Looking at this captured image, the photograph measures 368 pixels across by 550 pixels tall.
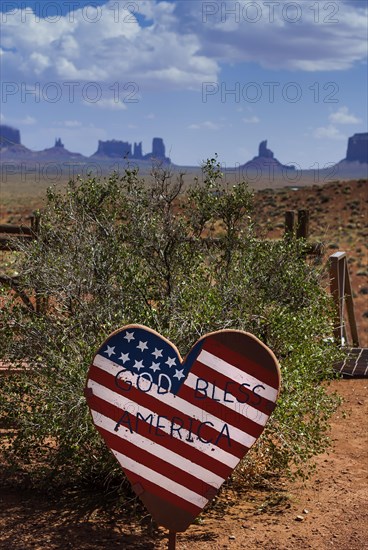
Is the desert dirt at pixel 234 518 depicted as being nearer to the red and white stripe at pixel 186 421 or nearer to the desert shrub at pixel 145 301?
the desert shrub at pixel 145 301

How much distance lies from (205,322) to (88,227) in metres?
1.34

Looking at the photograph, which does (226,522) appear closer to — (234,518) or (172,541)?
(234,518)

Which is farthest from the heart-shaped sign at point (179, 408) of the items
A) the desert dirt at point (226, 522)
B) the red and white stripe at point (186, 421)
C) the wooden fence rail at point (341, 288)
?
the wooden fence rail at point (341, 288)

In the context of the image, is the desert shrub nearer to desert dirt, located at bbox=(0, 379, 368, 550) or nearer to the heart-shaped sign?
desert dirt, located at bbox=(0, 379, 368, 550)

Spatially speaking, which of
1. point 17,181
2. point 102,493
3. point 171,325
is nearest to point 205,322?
point 171,325

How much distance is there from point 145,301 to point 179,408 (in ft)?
5.62

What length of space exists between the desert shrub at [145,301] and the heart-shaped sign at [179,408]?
62cm

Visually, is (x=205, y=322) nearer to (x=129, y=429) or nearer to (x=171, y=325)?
(x=171, y=325)

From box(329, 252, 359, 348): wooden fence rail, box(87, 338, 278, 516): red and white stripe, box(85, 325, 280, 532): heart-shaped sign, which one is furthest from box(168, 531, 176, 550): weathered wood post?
box(329, 252, 359, 348): wooden fence rail

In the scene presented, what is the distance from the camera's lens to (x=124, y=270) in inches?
228

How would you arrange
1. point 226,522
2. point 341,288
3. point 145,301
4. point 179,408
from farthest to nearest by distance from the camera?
point 341,288 < point 145,301 < point 226,522 < point 179,408

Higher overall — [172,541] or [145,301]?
[145,301]

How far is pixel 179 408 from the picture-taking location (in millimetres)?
4160

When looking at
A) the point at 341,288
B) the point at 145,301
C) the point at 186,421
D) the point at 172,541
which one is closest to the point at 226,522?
the point at 172,541
